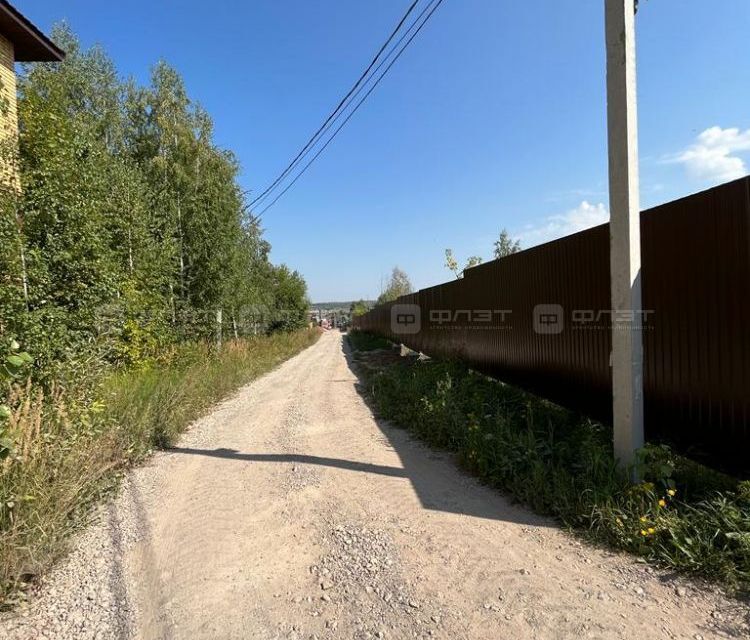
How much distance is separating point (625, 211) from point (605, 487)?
6.98 ft

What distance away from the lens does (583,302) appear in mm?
4945

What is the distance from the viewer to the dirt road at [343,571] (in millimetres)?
2141

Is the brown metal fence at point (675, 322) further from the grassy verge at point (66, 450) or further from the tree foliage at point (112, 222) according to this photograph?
the tree foliage at point (112, 222)

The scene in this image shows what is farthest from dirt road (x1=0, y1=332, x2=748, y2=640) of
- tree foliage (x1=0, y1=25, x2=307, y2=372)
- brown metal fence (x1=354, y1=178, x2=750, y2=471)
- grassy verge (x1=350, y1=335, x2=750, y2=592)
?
tree foliage (x1=0, y1=25, x2=307, y2=372)

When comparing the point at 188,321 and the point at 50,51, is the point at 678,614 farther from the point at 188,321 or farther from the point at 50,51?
the point at 188,321

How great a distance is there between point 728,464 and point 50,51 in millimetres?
11090

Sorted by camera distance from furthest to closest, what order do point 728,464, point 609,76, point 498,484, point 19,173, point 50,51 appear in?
point 50,51, point 19,173, point 498,484, point 609,76, point 728,464

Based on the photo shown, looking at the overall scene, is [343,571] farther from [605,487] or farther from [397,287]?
[397,287]

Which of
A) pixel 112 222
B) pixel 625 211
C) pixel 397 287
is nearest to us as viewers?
pixel 625 211

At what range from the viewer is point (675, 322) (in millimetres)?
3527

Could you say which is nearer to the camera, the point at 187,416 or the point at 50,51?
the point at 187,416

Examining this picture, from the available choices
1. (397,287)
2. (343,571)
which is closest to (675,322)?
(343,571)

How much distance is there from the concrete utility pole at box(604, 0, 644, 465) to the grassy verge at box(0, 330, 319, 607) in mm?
4205

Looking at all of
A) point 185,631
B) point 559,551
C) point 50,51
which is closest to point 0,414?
point 185,631
